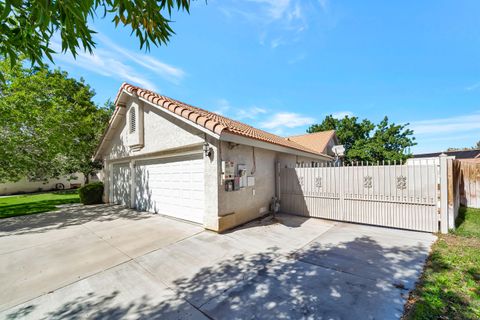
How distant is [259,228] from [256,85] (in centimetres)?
777

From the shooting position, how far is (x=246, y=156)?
7125mm

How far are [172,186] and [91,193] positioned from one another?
751cm

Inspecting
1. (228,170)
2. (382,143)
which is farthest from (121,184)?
(382,143)

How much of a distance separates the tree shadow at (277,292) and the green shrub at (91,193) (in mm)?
10573

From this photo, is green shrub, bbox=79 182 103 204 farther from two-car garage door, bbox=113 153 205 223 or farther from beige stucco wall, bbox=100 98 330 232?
beige stucco wall, bbox=100 98 330 232

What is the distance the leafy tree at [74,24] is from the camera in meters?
1.93

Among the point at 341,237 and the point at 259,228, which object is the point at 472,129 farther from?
the point at 259,228

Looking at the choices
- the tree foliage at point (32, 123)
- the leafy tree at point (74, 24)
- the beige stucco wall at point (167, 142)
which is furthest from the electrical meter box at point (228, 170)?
the tree foliage at point (32, 123)

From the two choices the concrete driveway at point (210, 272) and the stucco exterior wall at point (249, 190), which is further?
the stucco exterior wall at point (249, 190)

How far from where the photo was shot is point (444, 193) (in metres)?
5.49

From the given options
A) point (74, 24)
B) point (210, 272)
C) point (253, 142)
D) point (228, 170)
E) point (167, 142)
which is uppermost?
point (74, 24)

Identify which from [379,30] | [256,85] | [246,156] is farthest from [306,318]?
[256,85]

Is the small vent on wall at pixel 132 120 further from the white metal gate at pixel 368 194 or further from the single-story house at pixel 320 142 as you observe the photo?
the single-story house at pixel 320 142

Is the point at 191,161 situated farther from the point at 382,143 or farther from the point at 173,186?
the point at 382,143
